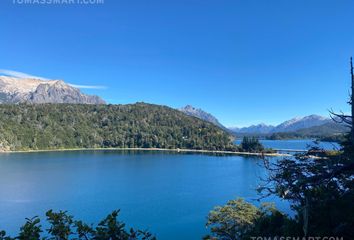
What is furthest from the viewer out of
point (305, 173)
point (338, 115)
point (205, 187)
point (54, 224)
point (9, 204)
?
point (205, 187)

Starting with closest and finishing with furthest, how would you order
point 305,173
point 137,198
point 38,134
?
point 305,173
point 137,198
point 38,134

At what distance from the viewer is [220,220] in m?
25.5

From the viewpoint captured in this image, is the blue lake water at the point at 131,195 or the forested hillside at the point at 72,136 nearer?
the blue lake water at the point at 131,195

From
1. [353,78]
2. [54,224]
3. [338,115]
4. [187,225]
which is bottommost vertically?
[187,225]

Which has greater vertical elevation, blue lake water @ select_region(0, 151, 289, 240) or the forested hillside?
the forested hillside

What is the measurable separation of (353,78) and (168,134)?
640ft

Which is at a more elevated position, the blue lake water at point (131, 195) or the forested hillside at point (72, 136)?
the forested hillside at point (72, 136)

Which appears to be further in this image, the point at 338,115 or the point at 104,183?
the point at 104,183

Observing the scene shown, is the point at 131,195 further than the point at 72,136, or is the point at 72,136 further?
the point at 72,136

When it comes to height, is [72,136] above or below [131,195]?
above

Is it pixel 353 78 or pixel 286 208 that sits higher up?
pixel 353 78

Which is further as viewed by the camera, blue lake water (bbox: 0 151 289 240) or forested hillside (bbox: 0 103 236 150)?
forested hillside (bbox: 0 103 236 150)

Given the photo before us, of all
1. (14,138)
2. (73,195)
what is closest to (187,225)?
(73,195)

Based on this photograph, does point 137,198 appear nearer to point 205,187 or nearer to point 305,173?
point 205,187
